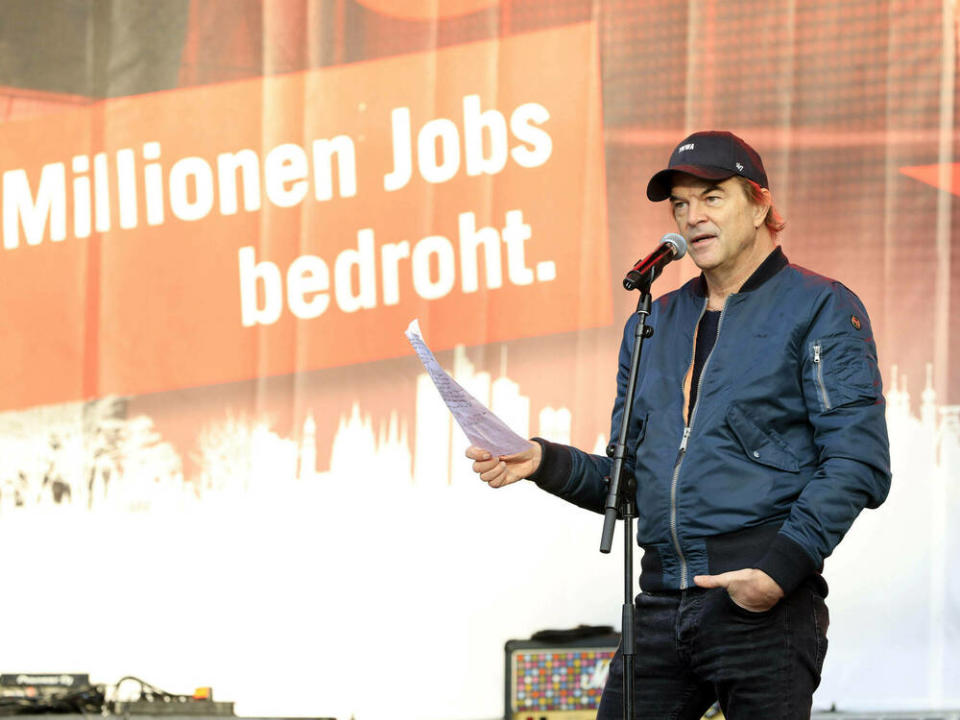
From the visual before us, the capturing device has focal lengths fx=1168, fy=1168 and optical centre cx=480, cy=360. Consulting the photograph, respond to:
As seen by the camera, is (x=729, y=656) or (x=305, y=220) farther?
(x=305, y=220)

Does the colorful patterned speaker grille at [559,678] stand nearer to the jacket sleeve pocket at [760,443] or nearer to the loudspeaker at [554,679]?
the loudspeaker at [554,679]

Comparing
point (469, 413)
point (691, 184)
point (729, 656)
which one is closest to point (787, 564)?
point (729, 656)

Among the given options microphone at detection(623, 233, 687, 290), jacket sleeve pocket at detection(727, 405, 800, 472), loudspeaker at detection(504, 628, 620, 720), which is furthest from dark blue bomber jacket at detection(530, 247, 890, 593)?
loudspeaker at detection(504, 628, 620, 720)

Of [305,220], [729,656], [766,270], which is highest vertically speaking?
[305,220]

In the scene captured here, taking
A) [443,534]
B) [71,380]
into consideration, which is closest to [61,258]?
[71,380]

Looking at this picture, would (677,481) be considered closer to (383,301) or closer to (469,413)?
(469,413)

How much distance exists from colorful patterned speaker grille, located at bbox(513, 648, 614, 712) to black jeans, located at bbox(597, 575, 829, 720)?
1396 mm

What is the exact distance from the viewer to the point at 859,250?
331 cm

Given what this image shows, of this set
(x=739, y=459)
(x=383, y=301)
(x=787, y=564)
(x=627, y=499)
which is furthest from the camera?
(x=383, y=301)

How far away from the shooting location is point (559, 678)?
10.0ft

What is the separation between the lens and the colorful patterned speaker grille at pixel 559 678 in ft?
9.96

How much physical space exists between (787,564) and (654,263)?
18.3 inches

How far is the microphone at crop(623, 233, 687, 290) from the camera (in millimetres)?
1657

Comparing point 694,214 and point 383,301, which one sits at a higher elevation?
point 383,301
